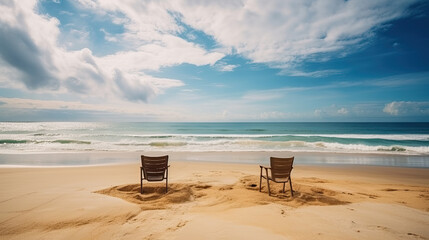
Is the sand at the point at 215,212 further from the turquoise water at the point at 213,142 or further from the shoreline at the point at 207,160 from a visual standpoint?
the turquoise water at the point at 213,142

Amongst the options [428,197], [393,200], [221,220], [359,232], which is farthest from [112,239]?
[428,197]

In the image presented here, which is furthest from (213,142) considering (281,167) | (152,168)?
(281,167)

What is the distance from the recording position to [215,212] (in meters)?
4.26

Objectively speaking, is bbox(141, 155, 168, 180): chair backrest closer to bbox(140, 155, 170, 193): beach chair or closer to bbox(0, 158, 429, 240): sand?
bbox(140, 155, 170, 193): beach chair

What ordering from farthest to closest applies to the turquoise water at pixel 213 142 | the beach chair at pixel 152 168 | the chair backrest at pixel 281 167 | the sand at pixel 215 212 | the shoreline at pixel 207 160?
1. the turquoise water at pixel 213 142
2. the shoreline at pixel 207 160
3. the beach chair at pixel 152 168
4. the chair backrest at pixel 281 167
5. the sand at pixel 215 212

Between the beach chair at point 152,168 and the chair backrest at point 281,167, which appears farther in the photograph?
the beach chair at point 152,168

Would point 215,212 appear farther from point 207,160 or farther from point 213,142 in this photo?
point 213,142

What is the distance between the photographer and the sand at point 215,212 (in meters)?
3.30

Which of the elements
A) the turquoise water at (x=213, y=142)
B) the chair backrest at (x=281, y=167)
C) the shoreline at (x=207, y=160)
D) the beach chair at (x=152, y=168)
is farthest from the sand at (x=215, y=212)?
the turquoise water at (x=213, y=142)

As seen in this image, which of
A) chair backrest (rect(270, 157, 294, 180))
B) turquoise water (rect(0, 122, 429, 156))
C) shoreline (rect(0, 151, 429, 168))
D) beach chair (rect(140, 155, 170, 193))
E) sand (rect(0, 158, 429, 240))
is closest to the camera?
sand (rect(0, 158, 429, 240))

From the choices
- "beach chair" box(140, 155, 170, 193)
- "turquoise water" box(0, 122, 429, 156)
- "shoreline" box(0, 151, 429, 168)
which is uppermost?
"beach chair" box(140, 155, 170, 193)

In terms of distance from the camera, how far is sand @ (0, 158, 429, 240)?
330 centimetres

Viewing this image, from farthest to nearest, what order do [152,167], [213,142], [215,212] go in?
[213,142]
[152,167]
[215,212]

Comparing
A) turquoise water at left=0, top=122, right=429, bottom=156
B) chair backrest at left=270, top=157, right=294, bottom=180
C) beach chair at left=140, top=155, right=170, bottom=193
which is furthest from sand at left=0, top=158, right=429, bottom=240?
turquoise water at left=0, top=122, right=429, bottom=156
